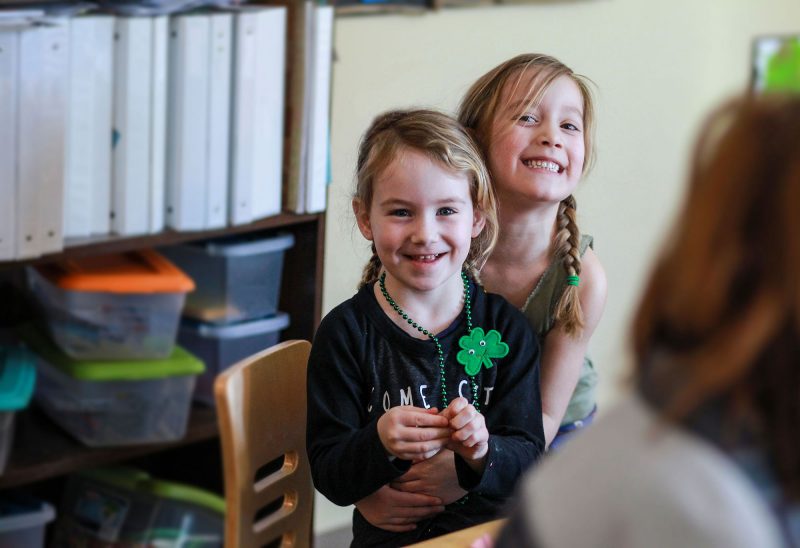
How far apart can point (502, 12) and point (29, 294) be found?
4.26 ft

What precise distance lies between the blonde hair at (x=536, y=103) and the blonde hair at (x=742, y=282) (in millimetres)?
909

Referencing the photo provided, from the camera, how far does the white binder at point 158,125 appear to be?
165 cm

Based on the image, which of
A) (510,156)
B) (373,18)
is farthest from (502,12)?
(510,156)

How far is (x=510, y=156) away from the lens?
62.2 inches

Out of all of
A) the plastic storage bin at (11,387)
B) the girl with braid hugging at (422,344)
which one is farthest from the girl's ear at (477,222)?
the plastic storage bin at (11,387)

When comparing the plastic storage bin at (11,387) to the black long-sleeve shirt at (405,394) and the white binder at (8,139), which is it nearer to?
the white binder at (8,139)

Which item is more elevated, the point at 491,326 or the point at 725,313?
the point at 725,313

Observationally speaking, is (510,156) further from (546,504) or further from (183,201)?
(546,504)

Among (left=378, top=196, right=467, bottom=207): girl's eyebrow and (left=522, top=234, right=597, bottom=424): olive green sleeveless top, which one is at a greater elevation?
(left=378, top=196, right=467, bottom=207): girl's eyebrow

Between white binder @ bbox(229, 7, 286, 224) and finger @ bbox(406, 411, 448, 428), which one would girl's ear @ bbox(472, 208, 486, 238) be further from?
white binder @ bbox(229, 7, 286, 224)

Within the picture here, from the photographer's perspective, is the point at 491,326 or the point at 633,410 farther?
the point at 491,326

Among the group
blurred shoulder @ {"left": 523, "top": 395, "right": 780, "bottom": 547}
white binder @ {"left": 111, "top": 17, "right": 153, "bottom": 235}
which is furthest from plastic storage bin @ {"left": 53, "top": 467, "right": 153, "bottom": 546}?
blurred shoulder @ {"left": 523, "top": 395, "right": 780, "bottom": 547}

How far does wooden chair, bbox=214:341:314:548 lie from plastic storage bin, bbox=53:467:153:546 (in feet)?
1.48

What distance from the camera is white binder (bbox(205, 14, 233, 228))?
1.70m
